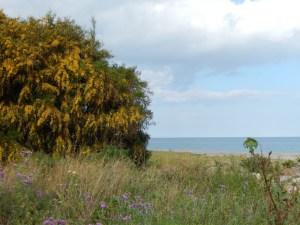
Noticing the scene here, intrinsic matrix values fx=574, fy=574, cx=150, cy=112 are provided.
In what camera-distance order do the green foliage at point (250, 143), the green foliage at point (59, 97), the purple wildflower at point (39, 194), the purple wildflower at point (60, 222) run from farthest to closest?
the green foliage at point (59, 97) → the purple wildflower at point (39, 194) → the purple wildflower at point (60, 222) → the green foliage at point (250, 143)

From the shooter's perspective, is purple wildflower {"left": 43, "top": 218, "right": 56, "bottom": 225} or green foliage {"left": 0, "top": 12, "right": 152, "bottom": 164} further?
green foliage {"left": 0, "top": 12, "right": 152, "bottom": 164}

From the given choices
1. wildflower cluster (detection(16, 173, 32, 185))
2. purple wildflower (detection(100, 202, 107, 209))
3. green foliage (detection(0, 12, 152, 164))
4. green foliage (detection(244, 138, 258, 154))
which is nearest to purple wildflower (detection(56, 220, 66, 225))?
purple wildflower (detection(100, 202, 107, 209))

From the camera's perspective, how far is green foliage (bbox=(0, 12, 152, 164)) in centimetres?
1400

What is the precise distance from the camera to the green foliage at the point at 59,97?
1400cm

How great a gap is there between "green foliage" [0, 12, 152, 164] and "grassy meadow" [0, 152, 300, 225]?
4563 mm

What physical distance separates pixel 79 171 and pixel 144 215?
204cm

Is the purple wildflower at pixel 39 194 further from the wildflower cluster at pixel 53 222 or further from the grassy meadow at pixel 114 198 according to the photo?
the wildflower cluster at pixel 53 222

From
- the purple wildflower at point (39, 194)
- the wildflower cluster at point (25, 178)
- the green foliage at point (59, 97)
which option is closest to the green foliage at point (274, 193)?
the purple wildflower at point (39, 194)

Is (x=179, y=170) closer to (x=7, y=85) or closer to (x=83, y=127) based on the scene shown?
(x=83, y=127)

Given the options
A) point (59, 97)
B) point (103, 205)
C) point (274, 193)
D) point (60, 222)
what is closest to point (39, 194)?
point (103, 205)

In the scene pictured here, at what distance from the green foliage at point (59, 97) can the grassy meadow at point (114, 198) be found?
15.0 feet

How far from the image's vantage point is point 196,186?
9.16m

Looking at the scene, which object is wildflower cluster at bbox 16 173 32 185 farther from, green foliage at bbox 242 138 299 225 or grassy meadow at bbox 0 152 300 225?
green foliage at bbox 242 138 299 225

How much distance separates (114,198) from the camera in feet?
24.1
